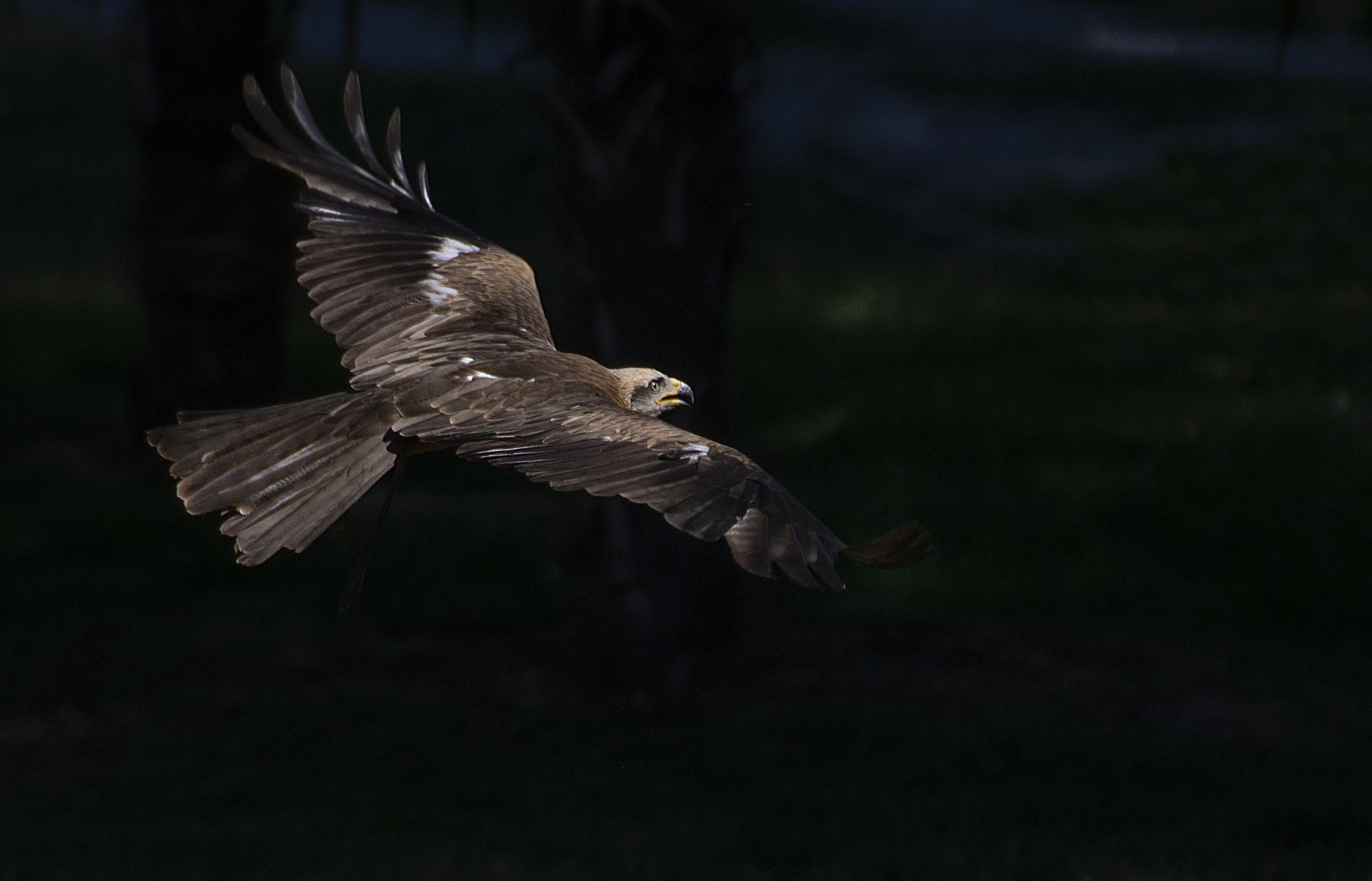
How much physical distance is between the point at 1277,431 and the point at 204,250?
5.23 metres

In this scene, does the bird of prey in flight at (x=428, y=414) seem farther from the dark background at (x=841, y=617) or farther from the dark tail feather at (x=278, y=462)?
the dark background at (x=841, y=617)

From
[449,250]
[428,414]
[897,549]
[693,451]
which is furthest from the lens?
[449,250]

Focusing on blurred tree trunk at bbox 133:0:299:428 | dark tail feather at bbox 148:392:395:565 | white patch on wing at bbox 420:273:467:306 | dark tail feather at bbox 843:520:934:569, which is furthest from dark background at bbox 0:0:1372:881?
dark tail feather at bbox 843:520:934:569

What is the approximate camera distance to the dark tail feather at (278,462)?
3207 mm

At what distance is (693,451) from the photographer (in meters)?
2.91

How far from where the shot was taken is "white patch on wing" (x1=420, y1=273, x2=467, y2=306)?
4031 mm

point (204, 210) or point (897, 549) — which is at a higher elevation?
→ point (204, 210)

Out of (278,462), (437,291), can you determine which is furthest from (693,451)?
(437,291)

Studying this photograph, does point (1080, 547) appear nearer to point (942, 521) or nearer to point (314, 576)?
point (942, 521)

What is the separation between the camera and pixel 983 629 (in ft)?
20.0

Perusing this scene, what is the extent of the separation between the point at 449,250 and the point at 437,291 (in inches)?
→ 11.9

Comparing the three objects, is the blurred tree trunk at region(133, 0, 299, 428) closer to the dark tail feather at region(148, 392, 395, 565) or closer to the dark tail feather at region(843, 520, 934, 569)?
the dark tail feather at region(148, 392, 395, 565)

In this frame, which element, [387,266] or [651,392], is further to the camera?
[387,266]

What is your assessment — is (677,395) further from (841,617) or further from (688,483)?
(841,617)
